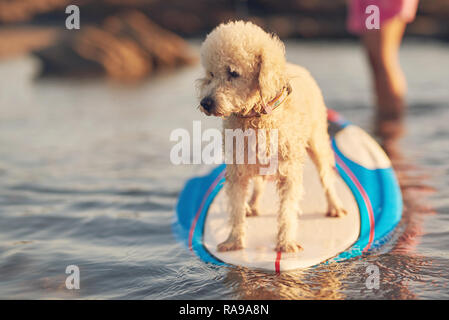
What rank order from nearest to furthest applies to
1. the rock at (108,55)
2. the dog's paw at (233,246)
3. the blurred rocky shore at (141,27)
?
the dog's paw at (233,246) < the rock at (108,55) < the blurred rocky shore at (141,27)

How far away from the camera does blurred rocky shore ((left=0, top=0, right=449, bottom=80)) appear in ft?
54.1

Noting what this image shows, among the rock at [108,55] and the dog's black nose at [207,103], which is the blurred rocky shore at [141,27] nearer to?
the rock at [108,55]

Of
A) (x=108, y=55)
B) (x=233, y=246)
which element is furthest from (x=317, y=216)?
(x=108, y=55)

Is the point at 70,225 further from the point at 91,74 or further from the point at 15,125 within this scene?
the point at 91,74

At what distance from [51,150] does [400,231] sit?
5.44 metres

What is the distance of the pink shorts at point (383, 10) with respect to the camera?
23.8ft

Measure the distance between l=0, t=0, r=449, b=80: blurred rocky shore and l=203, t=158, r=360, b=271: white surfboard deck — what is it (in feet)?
39.1

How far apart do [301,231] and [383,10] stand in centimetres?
→ 420

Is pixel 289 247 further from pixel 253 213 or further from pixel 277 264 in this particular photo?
pixel 253 213

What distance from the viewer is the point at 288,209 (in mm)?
3951

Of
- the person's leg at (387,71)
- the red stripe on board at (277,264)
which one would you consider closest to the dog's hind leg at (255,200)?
the red stripe on board at (277,264)

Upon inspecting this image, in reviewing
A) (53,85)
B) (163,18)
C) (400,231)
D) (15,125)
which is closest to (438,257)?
(400,231)

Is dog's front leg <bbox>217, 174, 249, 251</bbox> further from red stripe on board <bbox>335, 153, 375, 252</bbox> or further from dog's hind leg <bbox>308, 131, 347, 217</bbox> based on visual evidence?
red stripe on board <bbox>335, 153, 375, 252</bbox>

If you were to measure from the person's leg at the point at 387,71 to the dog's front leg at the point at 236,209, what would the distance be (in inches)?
173
